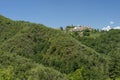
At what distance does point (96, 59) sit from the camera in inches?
5915

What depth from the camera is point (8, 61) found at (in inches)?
4218

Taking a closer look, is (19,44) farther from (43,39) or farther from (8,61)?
(8,61)

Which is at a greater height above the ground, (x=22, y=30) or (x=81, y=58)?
(x=22, y=30)

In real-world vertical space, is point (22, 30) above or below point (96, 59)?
above

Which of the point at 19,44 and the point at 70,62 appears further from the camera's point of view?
the point at 19,44

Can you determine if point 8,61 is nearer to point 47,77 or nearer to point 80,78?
point 47,77

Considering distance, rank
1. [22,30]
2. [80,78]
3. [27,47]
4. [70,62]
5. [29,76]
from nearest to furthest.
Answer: [80,78], [29,76], [70,62], [27,47], [22,30]

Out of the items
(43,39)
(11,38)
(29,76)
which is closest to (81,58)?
(43,39)

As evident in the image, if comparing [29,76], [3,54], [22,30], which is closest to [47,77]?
[29,76]

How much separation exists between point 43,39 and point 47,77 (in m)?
50.4

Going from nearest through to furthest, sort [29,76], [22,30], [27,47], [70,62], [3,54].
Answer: [29,76], [3,54], [70,62], [27,47], [22,30]

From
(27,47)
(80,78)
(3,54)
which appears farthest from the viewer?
(27,47)

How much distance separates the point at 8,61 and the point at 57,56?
40441 mm

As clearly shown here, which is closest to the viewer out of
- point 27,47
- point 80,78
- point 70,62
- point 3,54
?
point 80,78
